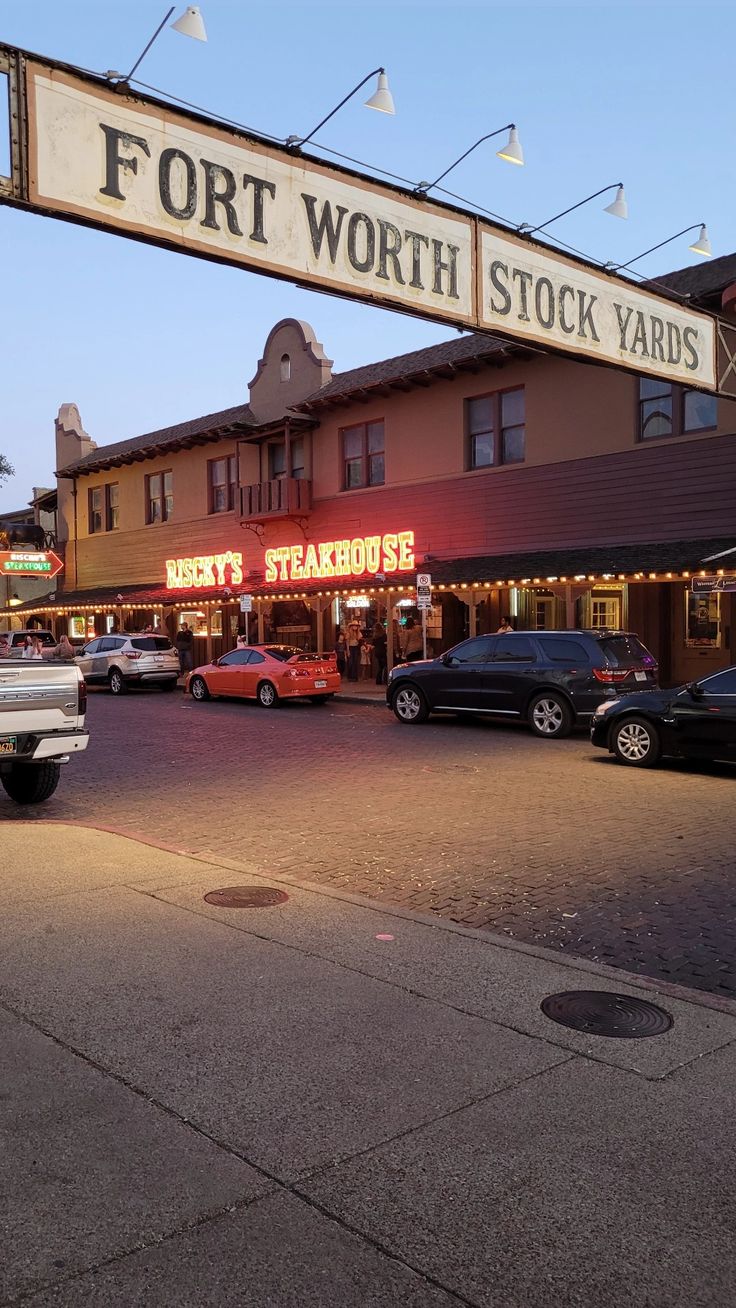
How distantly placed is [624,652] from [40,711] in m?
10.0

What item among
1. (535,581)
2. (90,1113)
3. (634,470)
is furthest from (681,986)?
(634,470)

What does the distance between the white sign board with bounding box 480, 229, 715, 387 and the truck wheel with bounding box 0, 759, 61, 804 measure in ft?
20.6

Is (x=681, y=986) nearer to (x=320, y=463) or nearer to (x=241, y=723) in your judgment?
(x=241, y=723)

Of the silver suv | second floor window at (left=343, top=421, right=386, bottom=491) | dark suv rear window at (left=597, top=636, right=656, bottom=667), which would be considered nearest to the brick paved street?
dark suv rear window at (left=597, top=636, right=656, bottom=667)

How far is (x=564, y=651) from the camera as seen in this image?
16.3 meters

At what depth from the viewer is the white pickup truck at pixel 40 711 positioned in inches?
A: 358

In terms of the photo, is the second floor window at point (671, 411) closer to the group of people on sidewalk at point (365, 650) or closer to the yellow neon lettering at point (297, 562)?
the group of people on sidewalk at point (365, 650)

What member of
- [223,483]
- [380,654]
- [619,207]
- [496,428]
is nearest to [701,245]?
[619,207]

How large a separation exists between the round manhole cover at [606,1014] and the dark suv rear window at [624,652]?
1161 centimetres

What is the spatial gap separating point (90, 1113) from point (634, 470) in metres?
20.3

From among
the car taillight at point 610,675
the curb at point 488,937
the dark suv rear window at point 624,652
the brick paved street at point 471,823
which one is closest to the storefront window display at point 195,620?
the brick paved street at point 471,823

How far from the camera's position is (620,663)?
1594 cm

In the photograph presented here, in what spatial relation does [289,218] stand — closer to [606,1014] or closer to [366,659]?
[606,1014]

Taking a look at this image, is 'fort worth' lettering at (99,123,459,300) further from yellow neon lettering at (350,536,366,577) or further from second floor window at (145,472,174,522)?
second floor window at (145,472,174,522)
